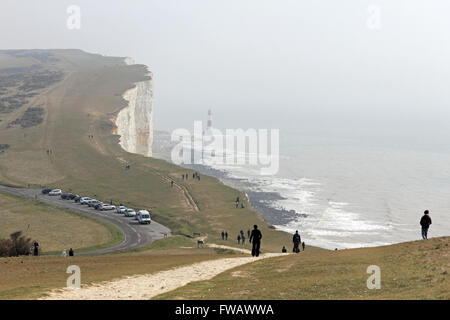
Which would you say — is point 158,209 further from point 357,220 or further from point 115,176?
point 357,220

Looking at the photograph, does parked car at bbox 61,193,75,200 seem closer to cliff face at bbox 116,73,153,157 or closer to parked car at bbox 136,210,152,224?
parked car at bbox 136,210,152,224

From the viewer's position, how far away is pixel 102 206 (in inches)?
2808

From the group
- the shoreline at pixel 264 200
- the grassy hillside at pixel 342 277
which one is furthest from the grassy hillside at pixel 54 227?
the shoreline at pixel 264 200

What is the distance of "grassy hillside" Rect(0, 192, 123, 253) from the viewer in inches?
2067

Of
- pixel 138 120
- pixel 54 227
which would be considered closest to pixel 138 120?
pixel 138 120

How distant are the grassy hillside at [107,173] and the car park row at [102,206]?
124 inches

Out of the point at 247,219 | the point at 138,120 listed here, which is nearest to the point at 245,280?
the point at 247,219

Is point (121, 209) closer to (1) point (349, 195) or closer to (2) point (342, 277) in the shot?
(2) point (342, 277)

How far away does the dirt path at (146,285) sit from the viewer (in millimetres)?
19578

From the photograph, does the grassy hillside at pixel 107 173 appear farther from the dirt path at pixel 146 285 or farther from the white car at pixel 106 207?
the dirt path at pixel 146 285

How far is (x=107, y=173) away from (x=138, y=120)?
5478cm

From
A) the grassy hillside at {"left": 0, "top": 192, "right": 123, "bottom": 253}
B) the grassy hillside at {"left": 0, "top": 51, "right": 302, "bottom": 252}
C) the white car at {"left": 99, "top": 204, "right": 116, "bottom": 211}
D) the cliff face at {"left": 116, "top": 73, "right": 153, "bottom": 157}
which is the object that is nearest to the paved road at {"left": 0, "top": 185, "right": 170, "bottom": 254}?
the white car at {"left": 99, "top": 204, "right": 116, "bottom": 211}

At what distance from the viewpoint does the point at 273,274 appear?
74.8 feet
